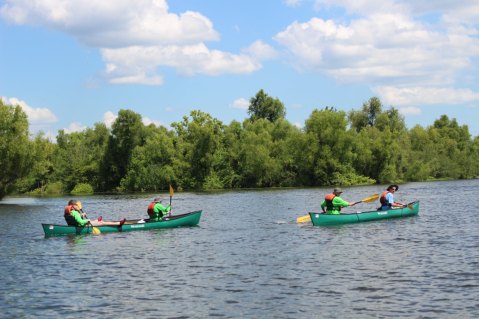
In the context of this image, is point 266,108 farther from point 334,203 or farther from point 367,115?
point 334,203

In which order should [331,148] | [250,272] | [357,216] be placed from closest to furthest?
1. [250,272]
2. [357,216]
3. [331,148]

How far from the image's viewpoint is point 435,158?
111000mm

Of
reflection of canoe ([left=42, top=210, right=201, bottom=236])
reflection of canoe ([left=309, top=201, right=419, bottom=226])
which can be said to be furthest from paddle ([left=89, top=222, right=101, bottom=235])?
reflection of canoe ([left=309, top=201, right=419, bottom=226])

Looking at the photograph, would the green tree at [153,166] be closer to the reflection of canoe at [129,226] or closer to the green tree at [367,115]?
the green tree at [367,115]

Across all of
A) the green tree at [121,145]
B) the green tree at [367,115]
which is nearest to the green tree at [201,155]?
the green tree at [121,145]

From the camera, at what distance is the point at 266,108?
124m

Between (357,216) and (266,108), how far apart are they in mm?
90498

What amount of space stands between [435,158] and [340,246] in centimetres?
9019

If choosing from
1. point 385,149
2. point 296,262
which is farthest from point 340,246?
point 385,149

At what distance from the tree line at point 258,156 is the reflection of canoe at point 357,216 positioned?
179ft

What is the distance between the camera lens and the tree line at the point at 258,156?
9312 centimetres

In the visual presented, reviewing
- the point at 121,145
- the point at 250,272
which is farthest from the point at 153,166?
the point at 250,272

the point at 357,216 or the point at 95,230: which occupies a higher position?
the point at 357,216

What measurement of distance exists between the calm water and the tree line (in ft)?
191
